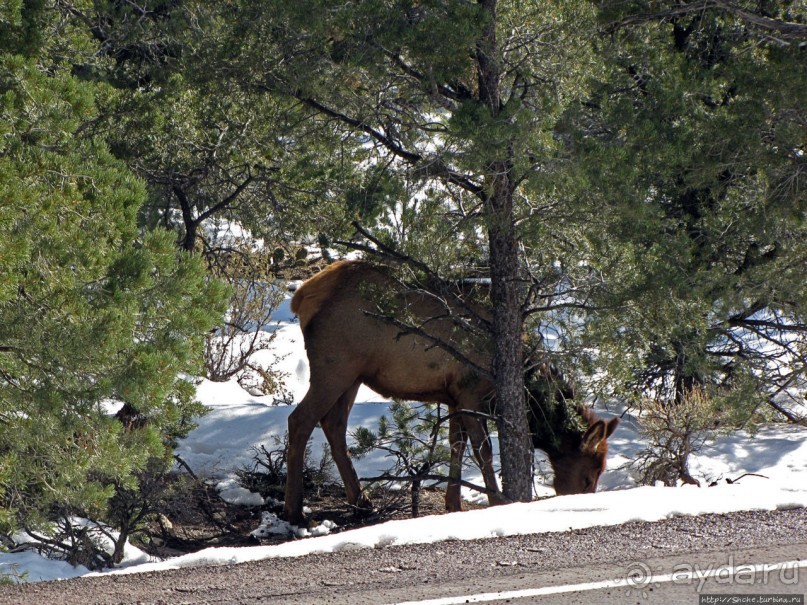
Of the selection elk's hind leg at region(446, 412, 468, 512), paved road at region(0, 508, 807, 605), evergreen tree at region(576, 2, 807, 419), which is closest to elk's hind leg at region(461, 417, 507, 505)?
elk's hind leg at region(446, 412, 468, 512)

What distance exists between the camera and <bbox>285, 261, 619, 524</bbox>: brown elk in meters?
9.52

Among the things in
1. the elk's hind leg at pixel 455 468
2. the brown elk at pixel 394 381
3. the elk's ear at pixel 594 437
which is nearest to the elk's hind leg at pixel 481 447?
the brown elk at pixel 394 381

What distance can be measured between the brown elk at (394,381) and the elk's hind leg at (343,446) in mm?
Answer: 13

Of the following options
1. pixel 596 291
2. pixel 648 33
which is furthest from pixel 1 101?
pixel 648 33

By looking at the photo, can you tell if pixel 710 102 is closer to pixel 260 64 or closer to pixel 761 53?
pixel 761 53

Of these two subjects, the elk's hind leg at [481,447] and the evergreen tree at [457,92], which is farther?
the elk's hind leg at [481,447]

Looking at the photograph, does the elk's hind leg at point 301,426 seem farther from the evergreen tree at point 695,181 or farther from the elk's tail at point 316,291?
the evergreen tree at point 695,181

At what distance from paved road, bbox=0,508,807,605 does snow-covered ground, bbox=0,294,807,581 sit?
0.80ft

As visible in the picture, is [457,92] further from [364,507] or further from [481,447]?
[364,507]

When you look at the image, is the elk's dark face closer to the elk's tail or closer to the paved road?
the elk's tail

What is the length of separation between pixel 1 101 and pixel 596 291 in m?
4.71

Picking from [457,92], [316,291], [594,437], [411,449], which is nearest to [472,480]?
[411,449]

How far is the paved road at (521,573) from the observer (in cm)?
455

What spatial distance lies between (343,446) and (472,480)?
6.89 feet
